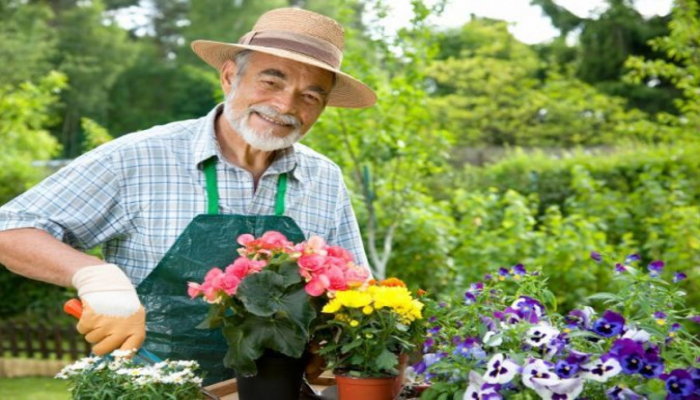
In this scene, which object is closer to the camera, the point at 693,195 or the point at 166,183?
the point at 166,183

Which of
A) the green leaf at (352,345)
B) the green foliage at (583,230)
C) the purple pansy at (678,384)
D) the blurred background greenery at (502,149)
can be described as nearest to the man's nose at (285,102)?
the green leaf at (352,345)

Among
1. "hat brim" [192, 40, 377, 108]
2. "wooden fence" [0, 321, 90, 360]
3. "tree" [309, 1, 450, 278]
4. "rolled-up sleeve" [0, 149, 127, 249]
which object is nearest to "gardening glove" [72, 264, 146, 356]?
"rolled-up sleeve" [0, 149, 127, 249]

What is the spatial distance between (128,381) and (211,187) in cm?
78

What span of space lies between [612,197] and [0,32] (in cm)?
1871

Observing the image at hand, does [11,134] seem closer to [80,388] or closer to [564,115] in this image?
[80,388]

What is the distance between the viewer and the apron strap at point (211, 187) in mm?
2191

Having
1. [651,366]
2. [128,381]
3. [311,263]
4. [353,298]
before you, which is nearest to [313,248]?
[311,263]

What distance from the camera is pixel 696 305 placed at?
16.1ft

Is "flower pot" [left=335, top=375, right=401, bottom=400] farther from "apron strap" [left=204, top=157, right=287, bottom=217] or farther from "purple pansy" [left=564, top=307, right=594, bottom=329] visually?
"apron strap" [left=204, top=157, right=287, bottom=217]

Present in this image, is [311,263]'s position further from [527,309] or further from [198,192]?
[198,192]

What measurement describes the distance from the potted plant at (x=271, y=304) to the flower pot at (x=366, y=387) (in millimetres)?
102

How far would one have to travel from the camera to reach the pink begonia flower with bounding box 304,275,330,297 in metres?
1.54

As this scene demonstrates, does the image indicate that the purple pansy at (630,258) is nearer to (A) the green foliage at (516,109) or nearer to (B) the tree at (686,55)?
(B) the tree at (686,55)

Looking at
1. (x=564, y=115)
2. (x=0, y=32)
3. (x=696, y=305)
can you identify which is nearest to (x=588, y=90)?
(x=564, y=115)
